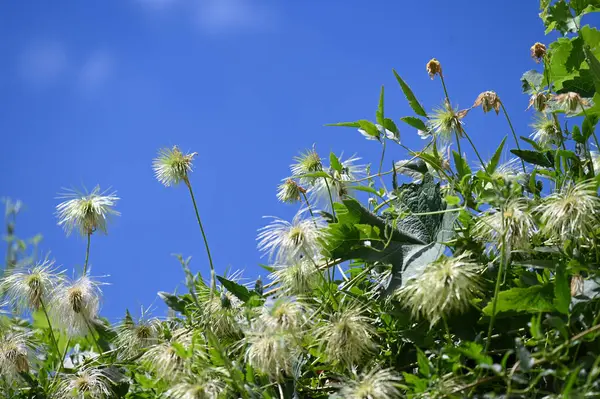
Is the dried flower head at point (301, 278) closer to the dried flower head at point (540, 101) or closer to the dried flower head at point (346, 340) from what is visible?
the dried flower head at point (346, 340)

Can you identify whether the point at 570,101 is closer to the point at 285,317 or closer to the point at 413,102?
the point at 413,102

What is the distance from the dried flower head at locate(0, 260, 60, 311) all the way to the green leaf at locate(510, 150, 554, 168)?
30.4 inches

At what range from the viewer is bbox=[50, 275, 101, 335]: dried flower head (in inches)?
52.4

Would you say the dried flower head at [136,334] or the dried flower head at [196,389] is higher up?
the dried flower head at [136,334]

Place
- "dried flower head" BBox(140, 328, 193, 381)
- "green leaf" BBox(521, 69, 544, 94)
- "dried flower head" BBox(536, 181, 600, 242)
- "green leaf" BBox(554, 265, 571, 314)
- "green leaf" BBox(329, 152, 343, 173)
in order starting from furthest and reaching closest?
"green leaf" BBox(521, 69, 544, 94) < "green leaf" BBox(329, 152, 343, 173) < "dried flower head" BBox(140, 328, 193, 381) < "dried flower head" BBox(536, 181, 600, 242) < "green leaf" BBox(554, 265, 571, 314)

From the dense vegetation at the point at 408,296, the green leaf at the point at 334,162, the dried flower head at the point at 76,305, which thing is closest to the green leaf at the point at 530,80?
the dense vegetation at the point at 408,296

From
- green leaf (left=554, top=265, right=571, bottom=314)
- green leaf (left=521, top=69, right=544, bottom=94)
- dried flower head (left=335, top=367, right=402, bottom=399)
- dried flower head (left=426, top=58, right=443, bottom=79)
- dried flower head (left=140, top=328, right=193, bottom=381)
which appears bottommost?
dried flower head (left=335, top=367, right=402, bottom=399)

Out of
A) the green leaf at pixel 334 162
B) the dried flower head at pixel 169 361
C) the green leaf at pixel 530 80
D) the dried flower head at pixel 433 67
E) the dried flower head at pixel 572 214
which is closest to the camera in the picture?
the dried flower head at pixel 572 214

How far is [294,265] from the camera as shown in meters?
1.10

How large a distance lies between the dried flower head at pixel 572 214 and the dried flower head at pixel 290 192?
0.49 meters

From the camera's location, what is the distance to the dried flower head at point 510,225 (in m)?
0.97

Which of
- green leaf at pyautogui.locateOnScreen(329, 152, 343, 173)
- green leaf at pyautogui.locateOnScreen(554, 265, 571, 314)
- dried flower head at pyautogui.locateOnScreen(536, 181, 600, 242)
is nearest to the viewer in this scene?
green leaf at pyautogui.locateOnScreen(554, 265, 571, 314)

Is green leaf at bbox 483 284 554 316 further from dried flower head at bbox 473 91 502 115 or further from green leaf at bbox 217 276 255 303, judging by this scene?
dried flower head at bbox 473 91 502 115

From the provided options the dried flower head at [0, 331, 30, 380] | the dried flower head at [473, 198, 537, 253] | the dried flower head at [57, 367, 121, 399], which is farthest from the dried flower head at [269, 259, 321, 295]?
the dried flower head at [0, 331, 30, 380]
